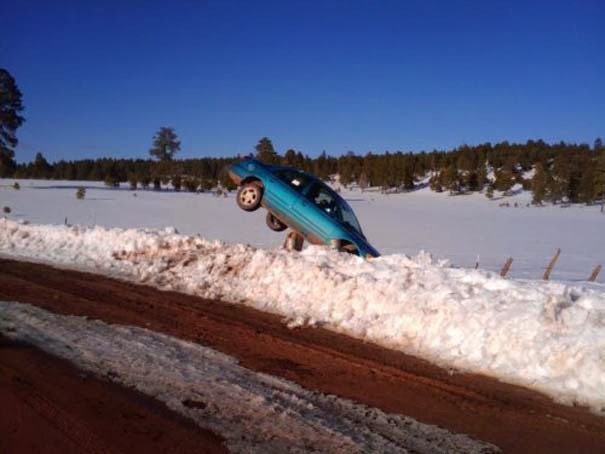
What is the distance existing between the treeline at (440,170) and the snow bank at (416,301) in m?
46.0

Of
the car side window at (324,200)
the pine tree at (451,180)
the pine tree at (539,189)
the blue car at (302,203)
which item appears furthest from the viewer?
the pine tree at (451,180)

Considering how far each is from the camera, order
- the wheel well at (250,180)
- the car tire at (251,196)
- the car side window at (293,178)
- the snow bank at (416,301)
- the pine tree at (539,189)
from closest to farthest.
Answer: the snow bank at (416,301) → the car side window at (293,178) → the car tire at (251,196) → the wheel well at (250,180) → the pine tree at (539,189)

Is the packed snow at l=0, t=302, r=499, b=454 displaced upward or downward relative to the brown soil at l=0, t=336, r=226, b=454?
upward

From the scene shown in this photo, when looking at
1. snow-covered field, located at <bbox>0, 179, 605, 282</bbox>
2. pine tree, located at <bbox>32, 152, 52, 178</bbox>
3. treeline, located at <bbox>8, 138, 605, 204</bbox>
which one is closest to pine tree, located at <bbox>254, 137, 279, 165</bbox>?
treeline, located at <bbox>8, 138, 605, 204</bbox>

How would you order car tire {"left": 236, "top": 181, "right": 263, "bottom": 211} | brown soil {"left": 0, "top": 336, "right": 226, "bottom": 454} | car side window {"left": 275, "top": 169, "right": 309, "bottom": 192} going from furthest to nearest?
car tire {"left": 236, "top": 181, "right": 263, "bottom": 211}
car side window {"left": 275, "top": 169, "right": 309, "bottom": 192}
brown soil {"left": 0, "top": 336, "right": 226, "bottom": 454}

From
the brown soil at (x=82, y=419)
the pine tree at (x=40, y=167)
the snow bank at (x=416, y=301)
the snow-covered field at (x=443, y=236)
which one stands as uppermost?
the pine tree at (x=40, y=167)

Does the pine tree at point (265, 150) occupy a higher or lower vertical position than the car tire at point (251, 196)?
higher

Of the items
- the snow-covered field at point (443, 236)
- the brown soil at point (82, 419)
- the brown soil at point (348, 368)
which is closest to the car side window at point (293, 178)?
the brown soil at point (348, 368)

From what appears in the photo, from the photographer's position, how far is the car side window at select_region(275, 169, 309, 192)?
1194 centimetres

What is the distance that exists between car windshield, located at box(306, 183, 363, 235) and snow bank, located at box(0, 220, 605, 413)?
1918 mm

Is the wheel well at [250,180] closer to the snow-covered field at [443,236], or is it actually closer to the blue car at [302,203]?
the blue car at [302,203]

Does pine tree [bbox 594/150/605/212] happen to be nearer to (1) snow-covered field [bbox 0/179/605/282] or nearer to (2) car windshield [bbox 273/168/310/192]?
(1) snow-covered field [bbox 0/179/605/282]

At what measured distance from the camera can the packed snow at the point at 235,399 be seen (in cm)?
372

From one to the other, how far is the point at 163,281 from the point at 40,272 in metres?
2.60
